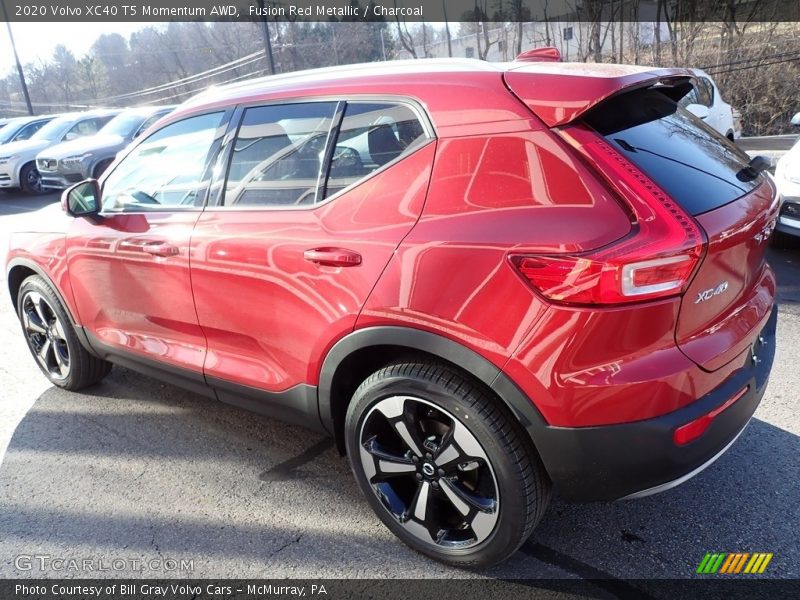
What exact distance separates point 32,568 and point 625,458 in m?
2.29

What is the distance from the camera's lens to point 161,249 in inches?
115

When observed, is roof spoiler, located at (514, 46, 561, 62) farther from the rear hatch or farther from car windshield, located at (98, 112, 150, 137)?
car windshield, located at (98, 112, 150, 137)

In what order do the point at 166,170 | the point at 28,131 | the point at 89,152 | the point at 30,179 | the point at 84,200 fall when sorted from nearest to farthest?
the point at 166,170 → the point at 84,200 → the point at 89,152 → the point at 30,179 → the point at 28,131

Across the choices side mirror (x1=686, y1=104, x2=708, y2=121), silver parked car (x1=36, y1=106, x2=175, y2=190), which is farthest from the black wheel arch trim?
silver parked car (x1=36, y1=106, x2=175, y2=190)

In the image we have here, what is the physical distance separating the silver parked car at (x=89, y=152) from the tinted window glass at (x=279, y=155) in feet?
35.9

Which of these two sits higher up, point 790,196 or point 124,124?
point 124,124

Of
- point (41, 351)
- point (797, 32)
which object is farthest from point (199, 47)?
point (41, 351)

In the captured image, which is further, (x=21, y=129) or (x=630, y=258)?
(x=21, y=129)

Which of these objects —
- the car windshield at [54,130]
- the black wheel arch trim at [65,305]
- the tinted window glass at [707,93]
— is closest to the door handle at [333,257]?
the black wheel arch trim at [65,305]

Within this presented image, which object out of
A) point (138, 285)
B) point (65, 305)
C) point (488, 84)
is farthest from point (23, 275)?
point (488, 84)

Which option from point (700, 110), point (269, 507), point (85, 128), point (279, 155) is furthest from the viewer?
point (85, 128)

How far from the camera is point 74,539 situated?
259 cm

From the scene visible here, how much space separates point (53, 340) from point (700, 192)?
12.4 feet

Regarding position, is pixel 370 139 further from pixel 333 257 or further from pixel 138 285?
pixel 138 285
